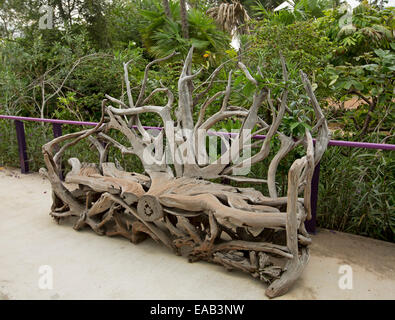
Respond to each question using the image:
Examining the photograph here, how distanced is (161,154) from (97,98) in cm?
381

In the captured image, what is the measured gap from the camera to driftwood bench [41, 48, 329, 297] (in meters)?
2.05

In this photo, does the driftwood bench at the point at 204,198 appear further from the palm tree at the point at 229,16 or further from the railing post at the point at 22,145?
the palm tree at the point at 229,16

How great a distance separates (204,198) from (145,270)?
62 cm

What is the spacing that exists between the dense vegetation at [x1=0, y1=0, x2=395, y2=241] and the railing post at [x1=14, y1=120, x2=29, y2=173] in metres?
0.09

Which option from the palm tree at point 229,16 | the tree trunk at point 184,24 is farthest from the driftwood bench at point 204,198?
the palm tree at point 229,16

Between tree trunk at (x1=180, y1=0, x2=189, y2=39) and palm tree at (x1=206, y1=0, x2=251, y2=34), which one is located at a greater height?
palm tree at (x1=206, y1=0, x2=251, y2=34)

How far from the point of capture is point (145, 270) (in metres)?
2.30

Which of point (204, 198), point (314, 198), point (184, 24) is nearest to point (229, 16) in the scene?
point (184, 24)

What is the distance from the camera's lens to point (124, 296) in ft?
6.60

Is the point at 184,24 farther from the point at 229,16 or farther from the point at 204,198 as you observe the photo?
the point at 229,16

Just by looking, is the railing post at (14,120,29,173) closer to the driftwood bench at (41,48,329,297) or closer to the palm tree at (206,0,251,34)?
the driftwood bench at (41,48,329,297)

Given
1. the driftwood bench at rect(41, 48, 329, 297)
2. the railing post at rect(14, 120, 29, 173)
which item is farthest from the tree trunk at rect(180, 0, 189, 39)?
the driftwood bench at rect(41, 48, 329, 297)

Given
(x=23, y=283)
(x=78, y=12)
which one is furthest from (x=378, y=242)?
(x=78, y=12)

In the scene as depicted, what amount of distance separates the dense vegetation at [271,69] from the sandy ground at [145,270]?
0.43 meters
